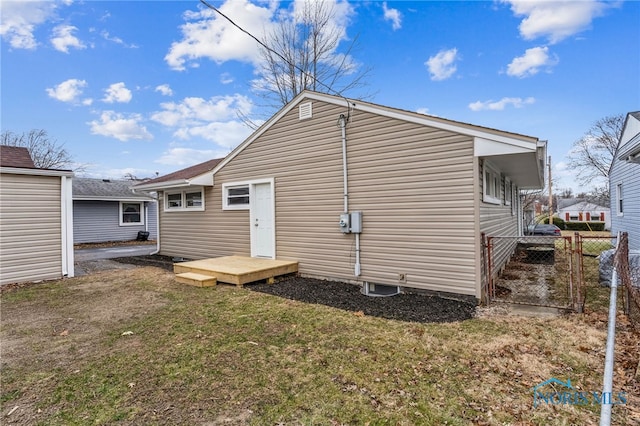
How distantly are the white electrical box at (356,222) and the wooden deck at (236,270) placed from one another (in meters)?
1.93

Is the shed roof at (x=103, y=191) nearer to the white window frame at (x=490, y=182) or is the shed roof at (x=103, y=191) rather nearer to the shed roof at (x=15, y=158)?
the shed roof at (x=15, y=158)

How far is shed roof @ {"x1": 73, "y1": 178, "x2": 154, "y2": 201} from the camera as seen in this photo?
1658 centimetres

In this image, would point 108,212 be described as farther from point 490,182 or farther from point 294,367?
point 490,182

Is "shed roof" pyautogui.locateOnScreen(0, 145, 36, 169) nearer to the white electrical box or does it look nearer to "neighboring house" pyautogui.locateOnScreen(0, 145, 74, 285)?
"neighboring house" pyautogui.locateOnScreen(0, 145, 74, 285)

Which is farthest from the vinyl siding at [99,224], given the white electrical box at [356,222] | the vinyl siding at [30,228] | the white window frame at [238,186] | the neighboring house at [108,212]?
the white electrical box at [356,222]

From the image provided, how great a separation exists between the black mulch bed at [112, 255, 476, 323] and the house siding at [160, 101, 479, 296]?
27cm

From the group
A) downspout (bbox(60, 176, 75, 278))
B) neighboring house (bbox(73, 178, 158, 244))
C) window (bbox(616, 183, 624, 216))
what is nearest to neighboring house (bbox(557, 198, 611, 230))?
window (bbox(616, 183, 624, 216))

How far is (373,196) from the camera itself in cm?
652

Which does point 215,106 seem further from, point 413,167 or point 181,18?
point 413,167

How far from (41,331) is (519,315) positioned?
21.8 ft

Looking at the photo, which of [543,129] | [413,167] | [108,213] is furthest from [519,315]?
[108,213]

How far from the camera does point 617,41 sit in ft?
30.5

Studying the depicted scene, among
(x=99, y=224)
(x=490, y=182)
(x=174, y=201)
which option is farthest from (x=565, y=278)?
(x=99, y=224)

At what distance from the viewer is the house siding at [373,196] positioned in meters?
5.57
